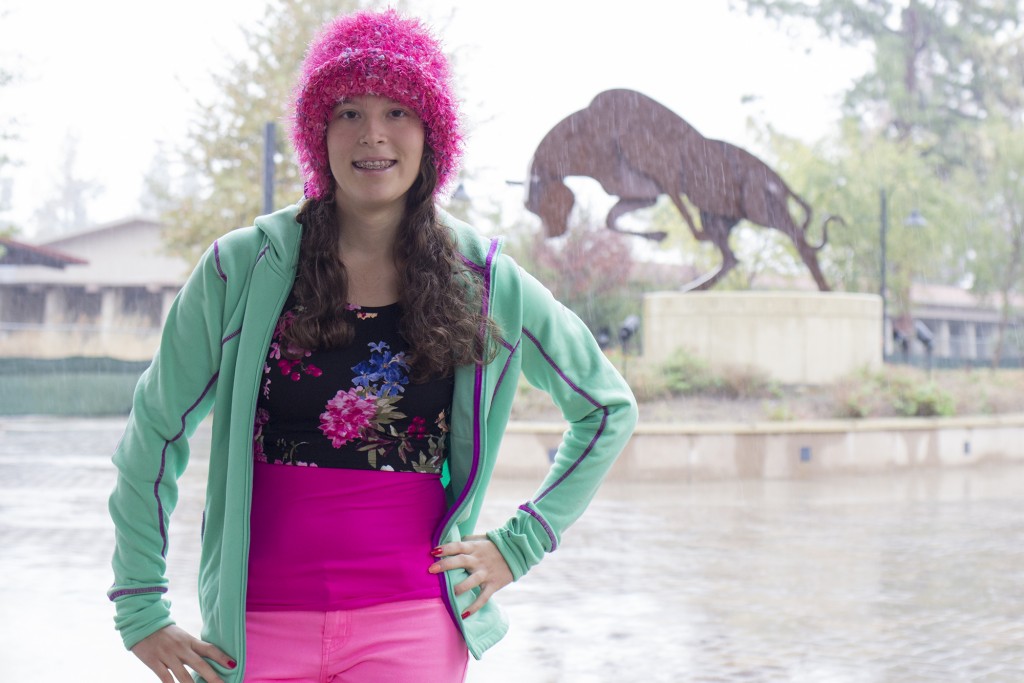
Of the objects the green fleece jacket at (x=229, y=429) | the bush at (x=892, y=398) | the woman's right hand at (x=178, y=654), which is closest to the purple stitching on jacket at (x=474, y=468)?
the green fleece jacket at (x=229, y=429)

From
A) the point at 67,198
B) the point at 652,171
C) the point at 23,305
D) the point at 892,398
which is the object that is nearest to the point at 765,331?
the point at 892,398

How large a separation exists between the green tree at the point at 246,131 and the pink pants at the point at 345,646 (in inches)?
1005

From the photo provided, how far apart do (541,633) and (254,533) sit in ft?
14.3

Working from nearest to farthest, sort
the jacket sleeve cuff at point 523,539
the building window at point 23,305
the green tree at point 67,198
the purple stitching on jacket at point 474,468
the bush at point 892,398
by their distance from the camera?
the purple stitching on jacket at point 474,468 < the jacket sleeve cuff at point 523,539 < the bush at point 892,398 < the building window at point 23,305 < the green tree at point 67,198

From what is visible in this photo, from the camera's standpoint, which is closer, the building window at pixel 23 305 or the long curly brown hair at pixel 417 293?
the long curly brown hair at pixel 417 293

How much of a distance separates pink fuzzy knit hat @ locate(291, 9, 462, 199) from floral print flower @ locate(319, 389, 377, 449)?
0.39 m

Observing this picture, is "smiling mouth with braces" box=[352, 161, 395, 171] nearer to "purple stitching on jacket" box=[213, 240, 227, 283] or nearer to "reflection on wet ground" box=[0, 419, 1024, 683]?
"purple stitching on jacket" box=[213, 240, 227, 283]

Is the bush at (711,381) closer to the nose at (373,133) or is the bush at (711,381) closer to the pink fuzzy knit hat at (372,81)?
the pink fuzzy knit hat at (372,81)

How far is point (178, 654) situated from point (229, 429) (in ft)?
1.19

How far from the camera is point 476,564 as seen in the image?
214 cm

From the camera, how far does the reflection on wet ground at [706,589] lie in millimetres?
5629

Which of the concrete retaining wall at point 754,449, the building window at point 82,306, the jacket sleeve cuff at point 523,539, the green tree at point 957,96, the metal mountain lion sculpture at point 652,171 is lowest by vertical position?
the concrete retaining wall at point 754,449

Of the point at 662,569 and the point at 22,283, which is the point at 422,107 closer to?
the point at 662,569

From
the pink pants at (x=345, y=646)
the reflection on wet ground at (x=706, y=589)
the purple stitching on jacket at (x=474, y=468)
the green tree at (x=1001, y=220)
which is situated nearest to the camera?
the pink pants at (x=345, y=646)
